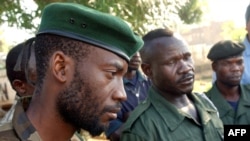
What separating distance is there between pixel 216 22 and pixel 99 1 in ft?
65.7

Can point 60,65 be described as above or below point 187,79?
above

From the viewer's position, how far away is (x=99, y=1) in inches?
148

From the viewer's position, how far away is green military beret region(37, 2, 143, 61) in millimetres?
1171

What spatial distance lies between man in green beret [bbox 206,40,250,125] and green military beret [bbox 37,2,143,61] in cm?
162

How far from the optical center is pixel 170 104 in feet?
6.41

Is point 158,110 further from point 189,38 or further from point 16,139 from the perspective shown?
A: point 189,38

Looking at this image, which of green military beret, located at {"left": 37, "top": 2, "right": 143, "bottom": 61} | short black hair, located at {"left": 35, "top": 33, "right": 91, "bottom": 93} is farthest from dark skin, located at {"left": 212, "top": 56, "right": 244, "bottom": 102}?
short black hair, located at {"left": 35, "top": 33, "right": 91, "bottom": 93}

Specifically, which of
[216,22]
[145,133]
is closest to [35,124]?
[145,133]

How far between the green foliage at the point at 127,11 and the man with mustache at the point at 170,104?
1812 millimetres

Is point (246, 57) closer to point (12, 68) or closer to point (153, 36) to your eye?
point (153, 36)

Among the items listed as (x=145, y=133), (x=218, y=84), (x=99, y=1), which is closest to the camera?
(x=145, y=133)

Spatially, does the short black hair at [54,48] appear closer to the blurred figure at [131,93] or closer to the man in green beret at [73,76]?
the man in green beret at [73,76]

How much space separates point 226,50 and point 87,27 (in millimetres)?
1916

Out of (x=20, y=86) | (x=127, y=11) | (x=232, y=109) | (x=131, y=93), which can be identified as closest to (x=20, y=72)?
(x=20, y=86)
